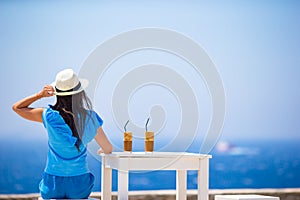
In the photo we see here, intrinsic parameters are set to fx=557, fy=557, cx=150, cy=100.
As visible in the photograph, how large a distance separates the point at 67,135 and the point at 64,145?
0.06 m

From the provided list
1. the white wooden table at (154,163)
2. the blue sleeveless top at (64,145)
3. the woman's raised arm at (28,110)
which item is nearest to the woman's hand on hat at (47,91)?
the woman's raised arm at (28,110)

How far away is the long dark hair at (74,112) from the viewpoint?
2.98 m

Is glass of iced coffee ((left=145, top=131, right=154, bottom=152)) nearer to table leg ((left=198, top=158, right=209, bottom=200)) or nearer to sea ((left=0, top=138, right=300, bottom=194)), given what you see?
table leg ((left=198, top=158, right=209, bottom=200))

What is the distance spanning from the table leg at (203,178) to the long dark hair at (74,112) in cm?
72

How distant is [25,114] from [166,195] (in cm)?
182

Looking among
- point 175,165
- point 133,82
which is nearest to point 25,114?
point 175,165

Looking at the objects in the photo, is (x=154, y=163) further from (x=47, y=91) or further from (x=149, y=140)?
(x=47, y=91)

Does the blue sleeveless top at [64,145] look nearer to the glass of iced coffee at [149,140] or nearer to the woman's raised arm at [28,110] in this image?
the woman's raised arm at [28,110]

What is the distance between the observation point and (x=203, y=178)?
126 inches

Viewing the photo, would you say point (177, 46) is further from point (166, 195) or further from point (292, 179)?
point (292, 179)

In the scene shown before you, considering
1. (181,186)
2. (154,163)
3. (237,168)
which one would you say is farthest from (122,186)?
(237,168)

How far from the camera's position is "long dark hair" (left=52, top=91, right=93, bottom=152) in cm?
298

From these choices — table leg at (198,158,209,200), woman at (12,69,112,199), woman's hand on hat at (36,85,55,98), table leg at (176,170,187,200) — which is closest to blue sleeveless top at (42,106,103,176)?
woman at (12,69,112,199)

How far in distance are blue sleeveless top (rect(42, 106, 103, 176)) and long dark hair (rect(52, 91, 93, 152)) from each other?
0.9 inches
